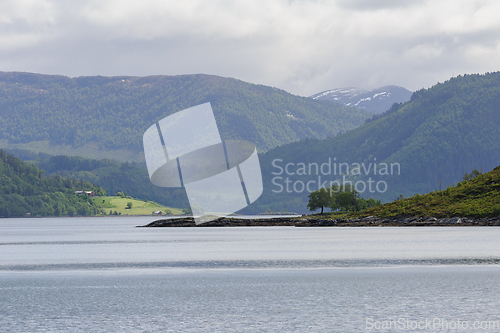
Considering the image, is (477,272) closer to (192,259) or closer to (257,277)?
(257,277)

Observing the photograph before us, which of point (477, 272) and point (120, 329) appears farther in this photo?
point (477, 272)

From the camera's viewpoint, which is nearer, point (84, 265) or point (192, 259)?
point (84, 265)

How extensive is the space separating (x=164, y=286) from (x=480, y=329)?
2576cm

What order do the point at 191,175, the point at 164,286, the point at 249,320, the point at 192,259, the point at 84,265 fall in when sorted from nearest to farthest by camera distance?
the point at 249,320 → the point at 164,286 → the point at 84,265 → the point at 192,259 → the point at 191,175

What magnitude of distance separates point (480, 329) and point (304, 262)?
39706 millimetres

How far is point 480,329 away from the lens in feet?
93.9

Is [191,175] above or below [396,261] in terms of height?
above

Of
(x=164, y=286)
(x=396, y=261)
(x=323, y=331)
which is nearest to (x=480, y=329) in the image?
(x=323, y=331)

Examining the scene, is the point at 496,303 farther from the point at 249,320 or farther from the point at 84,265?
the point at 84,265

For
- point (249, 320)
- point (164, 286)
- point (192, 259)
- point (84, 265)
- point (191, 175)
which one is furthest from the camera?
point (191, 175)

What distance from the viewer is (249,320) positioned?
3212 centimetres

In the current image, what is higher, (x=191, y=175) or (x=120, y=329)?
(x=191, y=175)

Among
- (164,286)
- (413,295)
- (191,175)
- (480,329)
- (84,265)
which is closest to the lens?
(480,329)

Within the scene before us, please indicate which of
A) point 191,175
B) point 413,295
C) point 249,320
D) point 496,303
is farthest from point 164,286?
point 191,175
